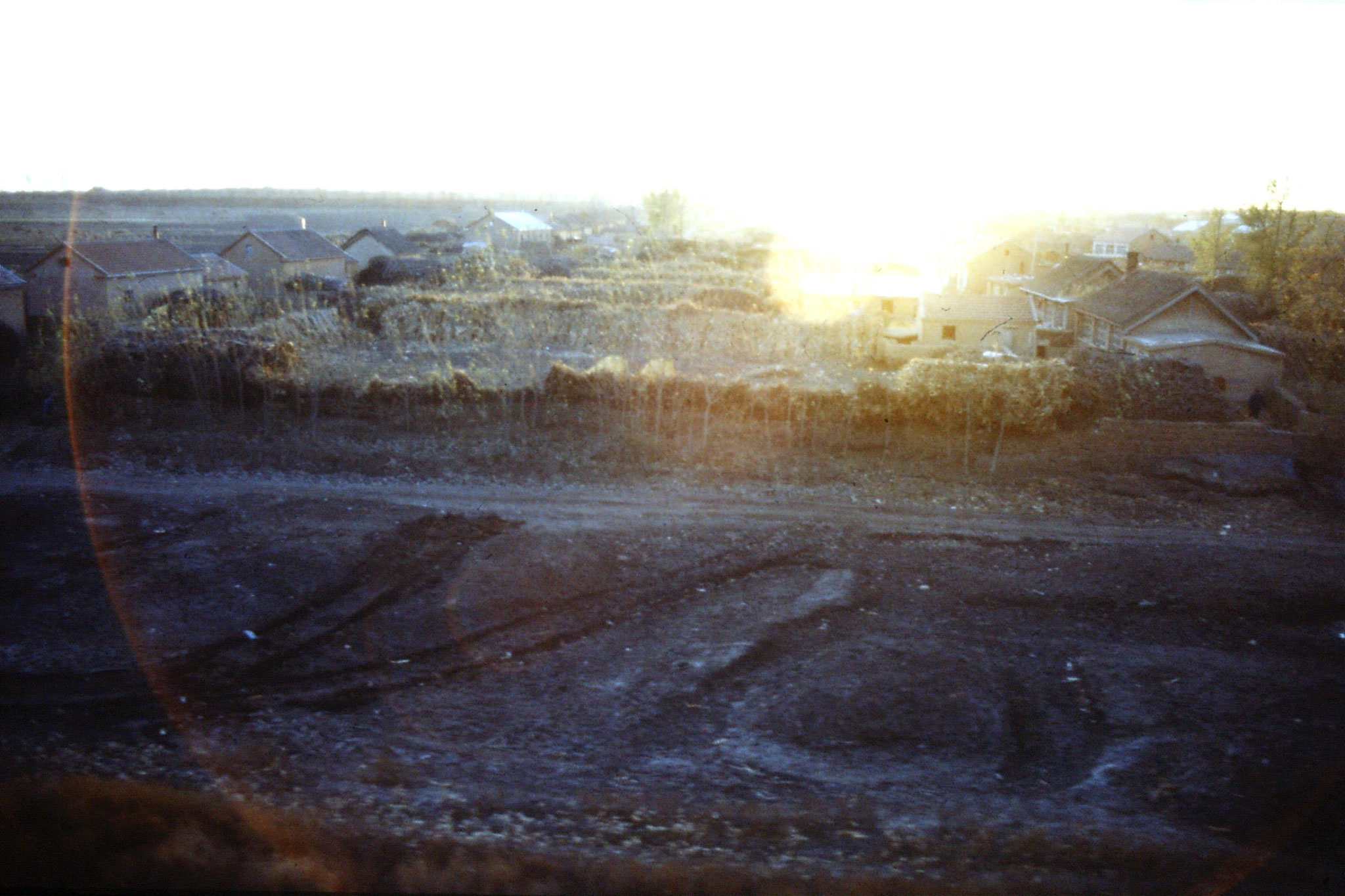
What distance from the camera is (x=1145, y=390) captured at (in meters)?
15.8

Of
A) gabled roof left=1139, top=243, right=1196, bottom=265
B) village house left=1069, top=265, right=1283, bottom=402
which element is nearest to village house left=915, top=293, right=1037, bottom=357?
village house left=1069, top=265, right=1283, bottom=402

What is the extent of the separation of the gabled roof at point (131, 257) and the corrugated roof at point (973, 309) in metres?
24.1

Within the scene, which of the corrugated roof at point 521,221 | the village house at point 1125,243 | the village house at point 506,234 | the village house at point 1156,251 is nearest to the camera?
the village house at point 1156,251

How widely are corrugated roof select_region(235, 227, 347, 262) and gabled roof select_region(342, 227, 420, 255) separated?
473 centimetres

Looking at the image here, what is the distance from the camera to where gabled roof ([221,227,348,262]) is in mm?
33094

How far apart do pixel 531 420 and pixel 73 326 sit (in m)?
11.4

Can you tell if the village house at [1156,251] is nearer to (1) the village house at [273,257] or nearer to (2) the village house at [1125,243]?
(2) the village house at [1125,243]

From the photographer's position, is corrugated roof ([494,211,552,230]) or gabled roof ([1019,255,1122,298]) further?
corrugated roof ([494,211,552,230])

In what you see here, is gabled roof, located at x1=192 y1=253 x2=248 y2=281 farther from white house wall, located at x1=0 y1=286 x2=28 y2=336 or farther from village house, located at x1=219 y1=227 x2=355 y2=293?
white house wall, located at x1=0 y1=286 x2=28 y2=336

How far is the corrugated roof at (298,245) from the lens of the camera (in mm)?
33188

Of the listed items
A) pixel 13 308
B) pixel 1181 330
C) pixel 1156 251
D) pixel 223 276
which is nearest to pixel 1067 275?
pixel 1181 330

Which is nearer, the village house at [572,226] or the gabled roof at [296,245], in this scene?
the gabled roof at [296,245]

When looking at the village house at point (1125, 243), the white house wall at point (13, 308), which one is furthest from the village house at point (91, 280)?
the village house at point (1125, 243)

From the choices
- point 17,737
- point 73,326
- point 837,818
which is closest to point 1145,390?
point 837,818
